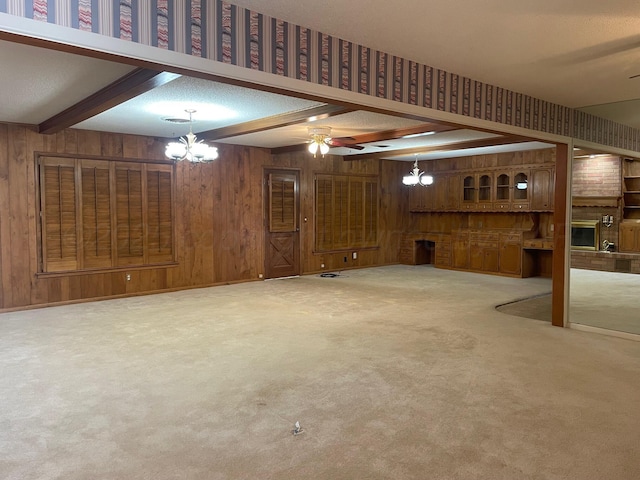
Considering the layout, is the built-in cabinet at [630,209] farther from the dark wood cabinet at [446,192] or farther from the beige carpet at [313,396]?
the beige carpet at [313,396]

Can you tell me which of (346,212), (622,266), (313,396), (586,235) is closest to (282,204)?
(346,212)

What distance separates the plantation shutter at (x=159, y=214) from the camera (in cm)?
767

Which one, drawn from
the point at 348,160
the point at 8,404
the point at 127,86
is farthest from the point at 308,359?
the point at 348,160

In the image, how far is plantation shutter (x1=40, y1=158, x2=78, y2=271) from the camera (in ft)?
22.1

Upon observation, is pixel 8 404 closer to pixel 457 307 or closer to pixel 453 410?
pixel 453 410

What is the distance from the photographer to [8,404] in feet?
11.2

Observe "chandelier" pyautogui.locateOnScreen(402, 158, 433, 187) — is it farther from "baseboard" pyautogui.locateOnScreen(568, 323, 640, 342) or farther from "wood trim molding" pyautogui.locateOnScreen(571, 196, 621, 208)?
"baseboard" pyautogui.locateOnScreen(568, 323, 640, 342)

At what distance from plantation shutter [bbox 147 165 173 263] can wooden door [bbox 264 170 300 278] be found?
6.28 ft

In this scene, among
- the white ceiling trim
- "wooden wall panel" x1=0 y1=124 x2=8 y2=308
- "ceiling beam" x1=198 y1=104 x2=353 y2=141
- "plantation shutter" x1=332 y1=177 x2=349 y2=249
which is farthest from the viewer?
"plantation shutter" x1=332 y1=177 x2=349 y2=249

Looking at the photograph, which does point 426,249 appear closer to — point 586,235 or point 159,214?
point 586,235

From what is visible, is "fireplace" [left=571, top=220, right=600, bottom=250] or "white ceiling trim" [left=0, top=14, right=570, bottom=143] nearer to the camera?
"white ceiling trim" [left=0, top=14, right=570, bottom=143]

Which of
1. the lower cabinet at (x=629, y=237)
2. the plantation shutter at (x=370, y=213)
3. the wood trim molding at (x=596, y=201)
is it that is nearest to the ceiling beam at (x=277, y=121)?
the plantation shutter at (x=370, y=213)

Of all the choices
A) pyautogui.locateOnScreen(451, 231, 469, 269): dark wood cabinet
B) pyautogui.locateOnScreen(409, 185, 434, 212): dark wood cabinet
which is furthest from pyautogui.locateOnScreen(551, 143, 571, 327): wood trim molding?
pyautogui.locateOnScreen(409, 185, 434, 212): dark wood cabinet

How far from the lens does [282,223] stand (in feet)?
30.6
